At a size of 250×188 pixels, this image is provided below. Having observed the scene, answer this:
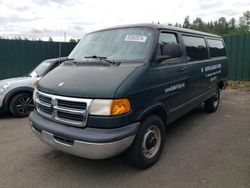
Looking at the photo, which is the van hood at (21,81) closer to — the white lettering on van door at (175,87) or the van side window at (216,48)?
the white lettering on van door at (175,87)

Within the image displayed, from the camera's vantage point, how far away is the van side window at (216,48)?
5727 mm

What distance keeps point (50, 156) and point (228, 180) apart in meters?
2.70

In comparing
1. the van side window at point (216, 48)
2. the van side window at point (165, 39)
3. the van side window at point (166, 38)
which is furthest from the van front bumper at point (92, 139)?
the van side window at point (216, 48)

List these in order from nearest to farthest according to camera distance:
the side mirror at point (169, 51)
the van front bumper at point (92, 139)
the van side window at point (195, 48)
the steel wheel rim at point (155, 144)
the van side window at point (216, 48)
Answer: the van front bumper at point (92, 139) → the steel wheel rim at point (155, 144) → the side mirror at point (169, 51) → the van side window at point (195, 48) → the van side window at point (216, 48)

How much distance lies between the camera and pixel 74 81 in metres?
3.06

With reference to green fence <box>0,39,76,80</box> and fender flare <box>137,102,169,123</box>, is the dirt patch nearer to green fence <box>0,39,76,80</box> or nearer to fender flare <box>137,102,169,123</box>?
fender flare <box>137,102,169,123</box>

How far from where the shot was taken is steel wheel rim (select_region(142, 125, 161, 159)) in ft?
10.7

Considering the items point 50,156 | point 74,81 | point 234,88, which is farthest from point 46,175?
point 234,88

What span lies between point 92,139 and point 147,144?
99 centimetres

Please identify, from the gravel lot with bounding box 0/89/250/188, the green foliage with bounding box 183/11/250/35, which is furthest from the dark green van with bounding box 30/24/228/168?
the green foliage with bounding box 183/11/250/35

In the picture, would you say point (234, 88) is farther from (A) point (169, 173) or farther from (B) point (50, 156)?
(B) point (50, 156)

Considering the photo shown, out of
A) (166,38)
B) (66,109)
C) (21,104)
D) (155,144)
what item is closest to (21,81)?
(21,104)

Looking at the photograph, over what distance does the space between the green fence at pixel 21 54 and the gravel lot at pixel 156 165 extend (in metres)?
5.95

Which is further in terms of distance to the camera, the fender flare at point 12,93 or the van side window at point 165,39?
the fender flare at point 12,93
